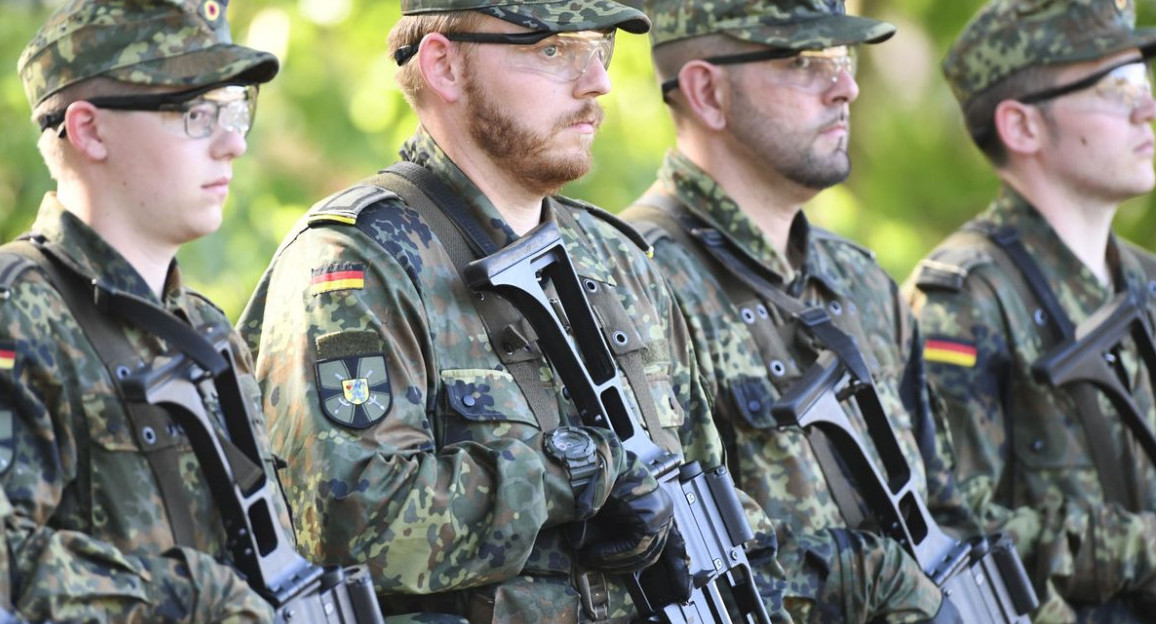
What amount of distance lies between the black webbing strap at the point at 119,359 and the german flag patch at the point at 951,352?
3.20m

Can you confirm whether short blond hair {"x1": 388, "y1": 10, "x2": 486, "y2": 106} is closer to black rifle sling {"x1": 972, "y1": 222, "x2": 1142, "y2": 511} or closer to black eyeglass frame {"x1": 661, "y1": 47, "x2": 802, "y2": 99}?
black eyeglass frame {"x1": 661, "y1": 47, "x2": 802, "y2": 99}

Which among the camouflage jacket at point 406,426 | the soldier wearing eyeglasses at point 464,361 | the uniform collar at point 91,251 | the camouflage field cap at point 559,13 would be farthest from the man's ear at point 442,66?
the uniform collar at point 91,251

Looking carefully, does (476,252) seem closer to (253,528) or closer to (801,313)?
(253,528)

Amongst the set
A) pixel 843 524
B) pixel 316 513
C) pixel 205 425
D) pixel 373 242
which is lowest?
pixel 843 524

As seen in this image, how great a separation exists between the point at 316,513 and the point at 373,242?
679 millimetres

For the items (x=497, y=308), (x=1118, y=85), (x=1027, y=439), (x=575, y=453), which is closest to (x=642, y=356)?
(x=497, y=308)

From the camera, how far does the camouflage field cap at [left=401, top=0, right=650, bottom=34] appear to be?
4.46 m

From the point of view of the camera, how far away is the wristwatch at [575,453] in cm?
413

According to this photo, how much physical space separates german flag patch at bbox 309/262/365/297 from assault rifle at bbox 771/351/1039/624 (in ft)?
4.75

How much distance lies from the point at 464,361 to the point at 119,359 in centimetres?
88

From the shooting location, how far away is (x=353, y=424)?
13.3 feet

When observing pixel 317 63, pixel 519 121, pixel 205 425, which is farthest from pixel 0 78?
pixel 205 425

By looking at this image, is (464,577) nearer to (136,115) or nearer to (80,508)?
(80,508)

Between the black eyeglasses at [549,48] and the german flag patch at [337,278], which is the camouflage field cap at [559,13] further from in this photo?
the german flag patch at [337,278]
